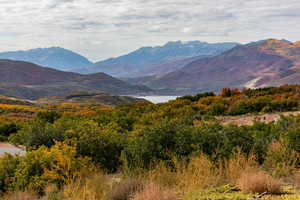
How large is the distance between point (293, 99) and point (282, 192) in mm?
23464

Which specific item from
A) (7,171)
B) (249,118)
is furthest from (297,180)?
(249,118)

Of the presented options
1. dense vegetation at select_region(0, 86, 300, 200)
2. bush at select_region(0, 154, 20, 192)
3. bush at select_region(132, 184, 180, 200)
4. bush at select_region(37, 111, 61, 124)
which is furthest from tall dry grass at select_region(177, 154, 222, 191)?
bush at select_region(37, 111, 61, 124)

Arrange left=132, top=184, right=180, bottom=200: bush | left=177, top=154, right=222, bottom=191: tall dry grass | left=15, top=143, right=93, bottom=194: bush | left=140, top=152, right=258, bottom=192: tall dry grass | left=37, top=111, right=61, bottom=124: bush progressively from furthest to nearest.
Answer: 1. left=37, top=111, right=61, bottom=124: bush
2. left=15, top=143, right=93, bottom=194: bush
3. left=140, top=152, right=258, bottom=192: tall dry grass
4. left=177, top=154, right=222, bottom=191: tall dry grass
5. left=132, top=184, right=180, bottom=200: bush

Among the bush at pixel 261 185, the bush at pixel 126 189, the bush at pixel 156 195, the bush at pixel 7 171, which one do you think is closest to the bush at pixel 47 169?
the bush at pixel 7 171

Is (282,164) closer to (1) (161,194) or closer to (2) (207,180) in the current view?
(2) (207,180)

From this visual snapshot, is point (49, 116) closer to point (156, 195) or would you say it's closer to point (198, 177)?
point (198, 177)

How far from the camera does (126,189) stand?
703cm

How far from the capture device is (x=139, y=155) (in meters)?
9.54

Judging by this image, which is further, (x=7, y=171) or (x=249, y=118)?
(x=249, y=118)

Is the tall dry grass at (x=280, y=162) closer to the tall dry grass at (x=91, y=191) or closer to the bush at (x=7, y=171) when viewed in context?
the tall dry grass at (x=91, y=191)

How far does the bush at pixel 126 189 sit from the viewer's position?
22.6ft

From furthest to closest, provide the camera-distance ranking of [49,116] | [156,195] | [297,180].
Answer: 1. [49,116]
2. [297,180]
3. [156,195]

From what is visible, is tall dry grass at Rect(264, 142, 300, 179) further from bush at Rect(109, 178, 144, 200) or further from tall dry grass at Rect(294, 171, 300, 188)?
bush at Rect(109, 178, 144, 200)

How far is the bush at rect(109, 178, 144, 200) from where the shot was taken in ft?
22.6
